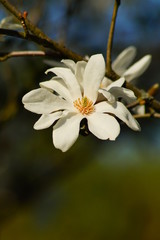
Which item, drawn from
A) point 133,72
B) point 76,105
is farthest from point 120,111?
point 133,72

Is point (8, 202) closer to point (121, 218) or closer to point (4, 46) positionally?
point (4, 46)

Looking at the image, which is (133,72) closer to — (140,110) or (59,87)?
(140,110)

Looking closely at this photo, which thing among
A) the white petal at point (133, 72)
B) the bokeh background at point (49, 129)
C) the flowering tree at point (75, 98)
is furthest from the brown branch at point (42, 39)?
the bokeh background at point (49, 129)

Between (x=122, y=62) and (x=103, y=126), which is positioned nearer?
(x=103, y=126)

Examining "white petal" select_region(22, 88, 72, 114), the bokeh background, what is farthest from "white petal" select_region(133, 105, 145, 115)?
the bokeh background

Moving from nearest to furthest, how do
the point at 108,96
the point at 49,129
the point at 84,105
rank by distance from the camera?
the point at 108,96
the point at 84,105
the point at 49,129

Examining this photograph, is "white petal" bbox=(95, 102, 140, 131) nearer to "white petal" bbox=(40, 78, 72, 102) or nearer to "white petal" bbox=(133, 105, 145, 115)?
"white petal" bbox=(40, 78, 72, 102)
